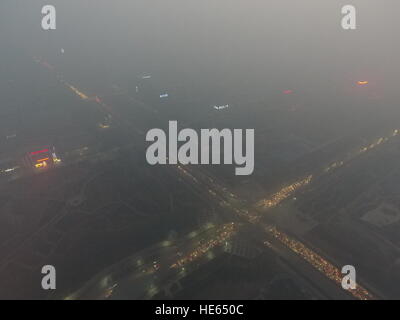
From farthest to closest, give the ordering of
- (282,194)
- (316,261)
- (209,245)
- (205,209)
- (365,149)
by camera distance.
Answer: (365,149)
(282,194)
(205,209)
(209,245)
(316,261)

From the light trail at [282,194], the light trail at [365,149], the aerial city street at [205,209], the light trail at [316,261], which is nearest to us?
the light trail at [316,261]

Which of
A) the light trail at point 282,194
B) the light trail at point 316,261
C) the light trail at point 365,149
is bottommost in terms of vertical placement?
the light trail at point 316,261

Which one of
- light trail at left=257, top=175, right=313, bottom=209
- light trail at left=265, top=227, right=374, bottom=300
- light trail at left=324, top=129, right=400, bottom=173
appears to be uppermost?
light trail at left=324, top=129, right=400, bottom=173

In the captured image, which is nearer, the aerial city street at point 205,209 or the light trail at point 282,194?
the aerial city street at point 205,209

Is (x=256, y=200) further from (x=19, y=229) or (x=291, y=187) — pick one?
(x=19, y=229)

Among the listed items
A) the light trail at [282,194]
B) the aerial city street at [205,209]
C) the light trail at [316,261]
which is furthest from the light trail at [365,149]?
the light trail at [316,261]

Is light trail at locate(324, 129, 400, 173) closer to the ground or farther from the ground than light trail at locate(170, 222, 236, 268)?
farther from the ground

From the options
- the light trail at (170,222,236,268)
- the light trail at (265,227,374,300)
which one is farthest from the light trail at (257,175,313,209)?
the light trail at (170,222,236,268)

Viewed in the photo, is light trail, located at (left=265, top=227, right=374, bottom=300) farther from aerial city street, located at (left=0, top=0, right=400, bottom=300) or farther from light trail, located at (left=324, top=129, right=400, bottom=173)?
light trail, located at (left=324, top=129, right=400, bottom=173)

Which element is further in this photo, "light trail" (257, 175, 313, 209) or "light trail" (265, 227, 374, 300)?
"light trail" (257, 175, 313, 209)

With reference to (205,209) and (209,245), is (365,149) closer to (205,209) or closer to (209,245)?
(205,209)

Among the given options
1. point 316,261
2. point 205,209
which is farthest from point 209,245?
point 316,261

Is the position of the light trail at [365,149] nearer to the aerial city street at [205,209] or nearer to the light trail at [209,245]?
the aerial city street at [205,209]
